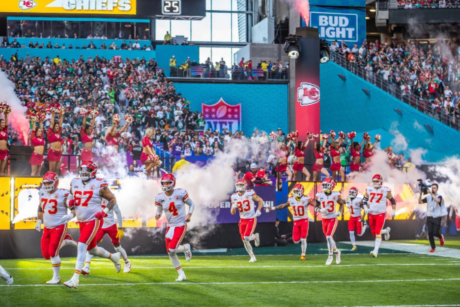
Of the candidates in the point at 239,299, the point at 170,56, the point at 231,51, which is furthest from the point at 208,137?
the point at 231,51

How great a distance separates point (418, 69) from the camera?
1357 inches

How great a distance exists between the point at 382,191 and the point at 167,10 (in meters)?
15.8

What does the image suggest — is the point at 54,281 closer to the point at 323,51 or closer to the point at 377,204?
the point at 377,204

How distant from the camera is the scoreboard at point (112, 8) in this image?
29.5 metres

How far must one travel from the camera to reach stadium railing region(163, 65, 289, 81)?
120 feet

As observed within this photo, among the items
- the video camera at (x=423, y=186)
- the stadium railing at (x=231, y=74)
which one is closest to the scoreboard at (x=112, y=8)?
the stadium railing at (x=231, y=74)

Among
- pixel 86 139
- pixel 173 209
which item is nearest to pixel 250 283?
pixel 173 209

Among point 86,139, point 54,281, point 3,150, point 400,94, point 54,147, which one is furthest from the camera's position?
point 400,94

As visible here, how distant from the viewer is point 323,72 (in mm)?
37062

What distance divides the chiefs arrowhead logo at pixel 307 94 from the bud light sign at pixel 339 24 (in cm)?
1386

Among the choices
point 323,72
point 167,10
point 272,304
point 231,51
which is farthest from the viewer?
point 231,51

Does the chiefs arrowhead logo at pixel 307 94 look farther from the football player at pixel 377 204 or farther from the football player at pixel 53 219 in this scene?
the football player at pixel 53 219

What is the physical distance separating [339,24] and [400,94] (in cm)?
831

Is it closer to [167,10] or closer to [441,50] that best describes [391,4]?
[441,50]
